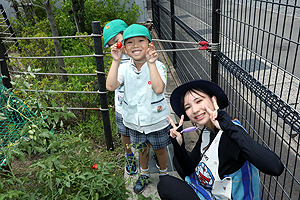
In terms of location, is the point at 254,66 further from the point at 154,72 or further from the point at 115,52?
the point at 115,52

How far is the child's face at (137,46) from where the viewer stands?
2205 mm

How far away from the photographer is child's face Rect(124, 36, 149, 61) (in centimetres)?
221

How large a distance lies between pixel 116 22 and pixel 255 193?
194 cm

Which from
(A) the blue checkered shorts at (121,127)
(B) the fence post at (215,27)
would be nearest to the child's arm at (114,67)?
(A) the blue checkered shorts at (121,127)

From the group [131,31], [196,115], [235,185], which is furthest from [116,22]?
[235,185]

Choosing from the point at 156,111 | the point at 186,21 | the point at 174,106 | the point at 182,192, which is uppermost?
the point at 186,21

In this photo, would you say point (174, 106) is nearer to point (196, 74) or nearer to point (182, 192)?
point (182, 192)

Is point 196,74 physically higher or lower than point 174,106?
lower

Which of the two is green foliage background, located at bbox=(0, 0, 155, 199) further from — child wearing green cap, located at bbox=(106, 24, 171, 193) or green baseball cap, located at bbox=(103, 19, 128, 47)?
green baseball cap, located at bbox=(103, 19, 128, 47)

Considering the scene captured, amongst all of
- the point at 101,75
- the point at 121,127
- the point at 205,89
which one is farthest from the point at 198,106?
the point at 101,75

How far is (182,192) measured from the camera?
72.3 inches

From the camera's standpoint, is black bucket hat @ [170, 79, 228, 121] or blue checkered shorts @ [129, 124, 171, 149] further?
blue checkered shorts @ [129, 124, 171, 149]

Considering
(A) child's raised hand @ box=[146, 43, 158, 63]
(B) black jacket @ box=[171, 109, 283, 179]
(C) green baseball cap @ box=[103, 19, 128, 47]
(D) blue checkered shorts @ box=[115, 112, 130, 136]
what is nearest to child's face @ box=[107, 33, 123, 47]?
(C) green baseball cap @ box=[103, 19, 128, 47]

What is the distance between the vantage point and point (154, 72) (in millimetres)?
2178
